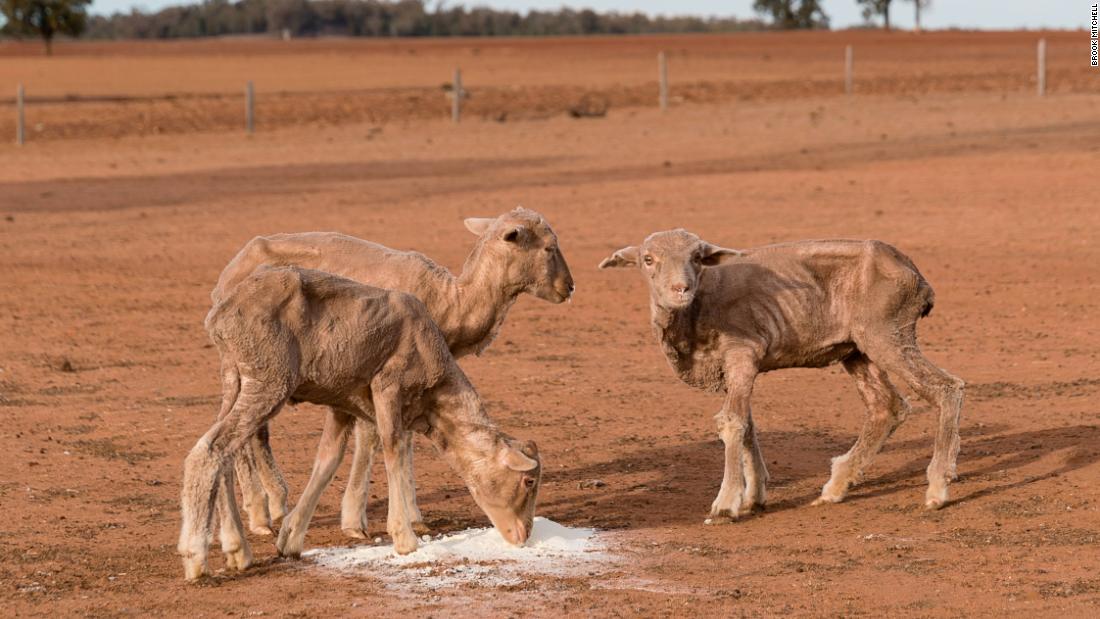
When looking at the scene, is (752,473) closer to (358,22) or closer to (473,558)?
(473,558)

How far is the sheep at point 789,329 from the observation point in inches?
408

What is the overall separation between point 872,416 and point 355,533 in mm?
3524

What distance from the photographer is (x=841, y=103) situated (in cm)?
4269

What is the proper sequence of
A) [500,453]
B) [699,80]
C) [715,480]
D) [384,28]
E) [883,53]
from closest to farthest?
[500,453], [715,480], [699,80], [883,53], [384,28]

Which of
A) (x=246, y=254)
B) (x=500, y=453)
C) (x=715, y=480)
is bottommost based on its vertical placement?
(x=715, y=480)

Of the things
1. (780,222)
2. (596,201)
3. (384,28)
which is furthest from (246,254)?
(384,28)

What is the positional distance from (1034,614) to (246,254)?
5081mm

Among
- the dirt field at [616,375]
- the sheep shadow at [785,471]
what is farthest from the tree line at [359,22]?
the sheep shadow at [785,471]

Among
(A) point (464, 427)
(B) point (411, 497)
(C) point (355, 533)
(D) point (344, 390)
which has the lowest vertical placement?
(C) point (355, 533)

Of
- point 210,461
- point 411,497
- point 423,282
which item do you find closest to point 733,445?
point 411,497

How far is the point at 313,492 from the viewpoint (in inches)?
369

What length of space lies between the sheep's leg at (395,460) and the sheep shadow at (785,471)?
5.02ft

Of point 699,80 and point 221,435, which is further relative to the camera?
point 699,80

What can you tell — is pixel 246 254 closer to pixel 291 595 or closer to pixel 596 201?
pixel 291 595
